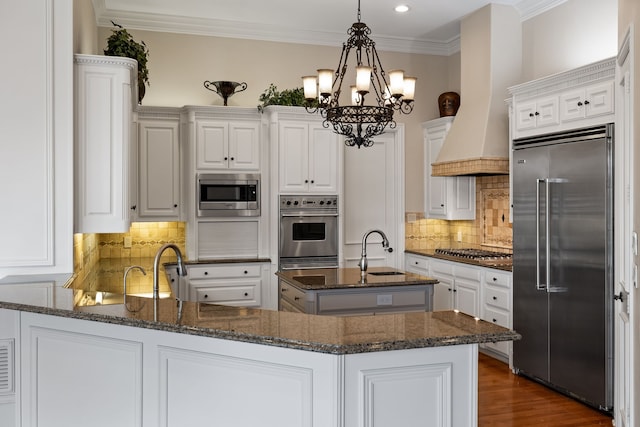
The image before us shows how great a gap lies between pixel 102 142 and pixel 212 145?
2216 millimetres

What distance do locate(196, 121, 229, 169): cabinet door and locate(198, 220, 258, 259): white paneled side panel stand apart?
0.63 meters

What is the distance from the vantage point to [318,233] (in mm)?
6320

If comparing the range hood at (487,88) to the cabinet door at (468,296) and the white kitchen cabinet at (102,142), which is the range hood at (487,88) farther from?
the white kitchen cabinet at (102,142)

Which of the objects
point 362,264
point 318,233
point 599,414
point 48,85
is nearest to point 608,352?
point 599,414

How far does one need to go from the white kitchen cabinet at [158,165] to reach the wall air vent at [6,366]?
3.04m

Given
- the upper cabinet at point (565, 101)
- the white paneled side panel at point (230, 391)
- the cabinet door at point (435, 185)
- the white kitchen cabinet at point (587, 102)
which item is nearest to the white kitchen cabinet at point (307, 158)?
the cabinet door at point (435, 185)

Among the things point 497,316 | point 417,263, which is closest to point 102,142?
point 497,316

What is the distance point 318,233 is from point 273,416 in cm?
412

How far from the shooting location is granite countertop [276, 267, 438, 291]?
441 centimetres

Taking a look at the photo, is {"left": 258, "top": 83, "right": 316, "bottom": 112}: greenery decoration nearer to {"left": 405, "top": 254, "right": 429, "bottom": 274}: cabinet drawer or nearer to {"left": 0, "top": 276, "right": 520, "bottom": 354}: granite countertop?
{"left": 405, "top": 254, "right": 429, "bottom": 274}: cabinet drawer

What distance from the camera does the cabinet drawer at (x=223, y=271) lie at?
589cm

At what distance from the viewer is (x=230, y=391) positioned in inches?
91.4

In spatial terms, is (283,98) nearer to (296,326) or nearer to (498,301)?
(498,301)

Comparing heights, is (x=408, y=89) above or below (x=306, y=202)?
above
